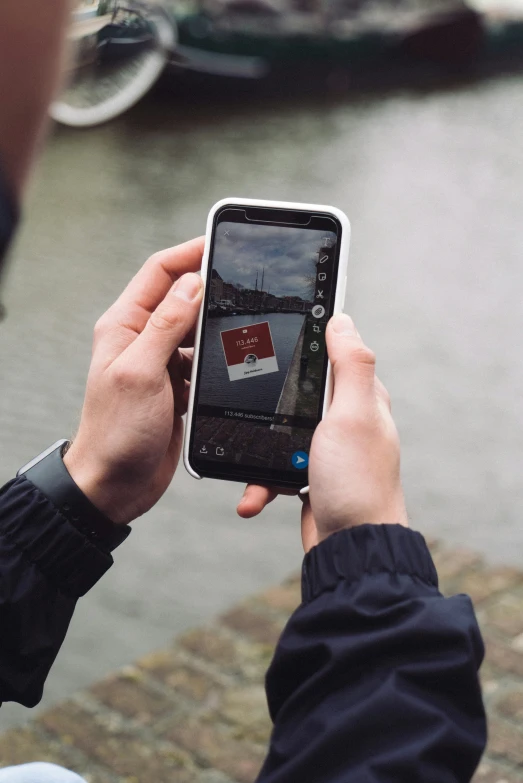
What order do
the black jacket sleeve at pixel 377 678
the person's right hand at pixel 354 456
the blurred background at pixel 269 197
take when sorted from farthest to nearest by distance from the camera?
the blurred background at pixel 269 197, the person's right hand at pixel 354 456, the black jacket sleeve at pixel 377 678

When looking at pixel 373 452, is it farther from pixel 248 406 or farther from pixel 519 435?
pixel 519 435

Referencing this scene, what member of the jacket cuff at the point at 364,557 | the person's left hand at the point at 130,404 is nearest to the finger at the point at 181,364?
the person's left hand at the point at 130,404

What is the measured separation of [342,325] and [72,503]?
1.64 ft

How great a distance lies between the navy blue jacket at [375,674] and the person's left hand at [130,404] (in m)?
0.45

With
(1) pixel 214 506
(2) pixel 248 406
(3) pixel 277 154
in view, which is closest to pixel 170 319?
(2) pixel 248 406

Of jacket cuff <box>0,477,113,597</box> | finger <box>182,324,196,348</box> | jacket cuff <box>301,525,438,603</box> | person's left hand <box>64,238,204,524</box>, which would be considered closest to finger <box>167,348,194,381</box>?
finger <box>182,324,196,348</box>

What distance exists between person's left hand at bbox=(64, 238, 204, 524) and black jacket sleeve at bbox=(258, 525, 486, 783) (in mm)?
485

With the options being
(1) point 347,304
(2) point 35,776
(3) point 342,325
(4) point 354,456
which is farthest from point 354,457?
(1) point 347,304

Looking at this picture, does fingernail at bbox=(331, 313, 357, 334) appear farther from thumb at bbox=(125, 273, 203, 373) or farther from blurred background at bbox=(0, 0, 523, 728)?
blurred background at bbox=(0, 0, 523, 728)

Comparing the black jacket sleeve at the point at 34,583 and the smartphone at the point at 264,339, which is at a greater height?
the smartphone at the point at 264,339

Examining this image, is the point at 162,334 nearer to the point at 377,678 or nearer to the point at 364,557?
the point at 364,557

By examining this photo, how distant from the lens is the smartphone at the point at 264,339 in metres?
1.64

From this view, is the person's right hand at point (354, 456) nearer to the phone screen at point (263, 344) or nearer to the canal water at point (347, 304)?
the canal water at point (347, 304)

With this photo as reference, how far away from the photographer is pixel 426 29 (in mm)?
21516
